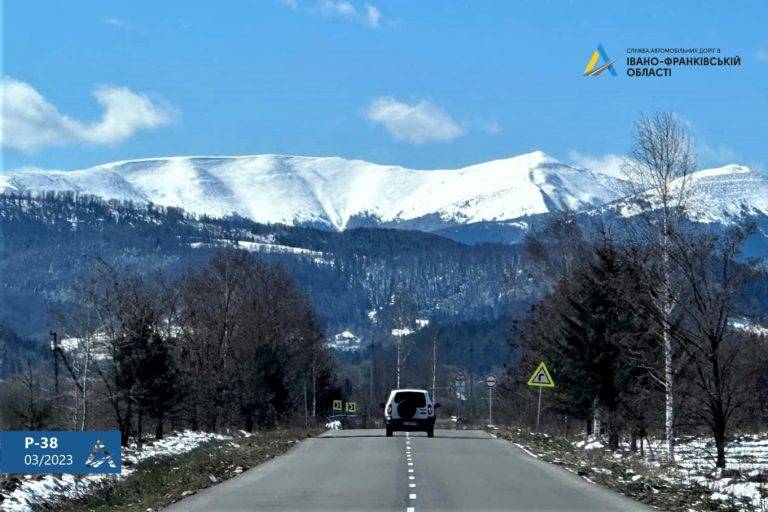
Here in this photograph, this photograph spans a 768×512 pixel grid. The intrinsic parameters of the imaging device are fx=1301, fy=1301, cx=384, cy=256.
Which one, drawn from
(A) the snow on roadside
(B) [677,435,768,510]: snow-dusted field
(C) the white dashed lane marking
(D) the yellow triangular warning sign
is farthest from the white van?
(A) the snow on roadside

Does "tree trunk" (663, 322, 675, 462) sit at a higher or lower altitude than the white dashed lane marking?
higher

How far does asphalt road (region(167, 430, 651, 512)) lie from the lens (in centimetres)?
2223

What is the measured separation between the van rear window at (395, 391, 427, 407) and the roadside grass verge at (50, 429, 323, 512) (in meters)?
10.6

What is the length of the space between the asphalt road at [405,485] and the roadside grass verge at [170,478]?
58 cm

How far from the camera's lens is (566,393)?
50875 millimetres

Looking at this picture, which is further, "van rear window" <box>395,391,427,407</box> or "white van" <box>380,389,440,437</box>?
"van rear window" <box>395,391,427,407</box>

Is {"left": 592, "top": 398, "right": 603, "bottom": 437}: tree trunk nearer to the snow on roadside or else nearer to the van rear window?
the van rear window

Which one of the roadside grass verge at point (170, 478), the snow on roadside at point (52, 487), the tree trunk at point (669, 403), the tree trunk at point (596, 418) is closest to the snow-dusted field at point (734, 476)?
the tree trunk at point (669, 403)

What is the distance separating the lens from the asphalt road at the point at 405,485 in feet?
72.9

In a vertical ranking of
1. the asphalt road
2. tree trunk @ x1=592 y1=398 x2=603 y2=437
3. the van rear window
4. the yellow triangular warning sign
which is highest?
the yellow triangular warning sign

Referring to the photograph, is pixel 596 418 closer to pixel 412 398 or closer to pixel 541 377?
pixel 541 377

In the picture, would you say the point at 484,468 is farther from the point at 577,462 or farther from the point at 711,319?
the point at 711,319

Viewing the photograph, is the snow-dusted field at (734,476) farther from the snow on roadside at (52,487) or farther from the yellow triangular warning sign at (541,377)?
the snow on roadside at (52,487)

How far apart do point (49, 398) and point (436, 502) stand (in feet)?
126
